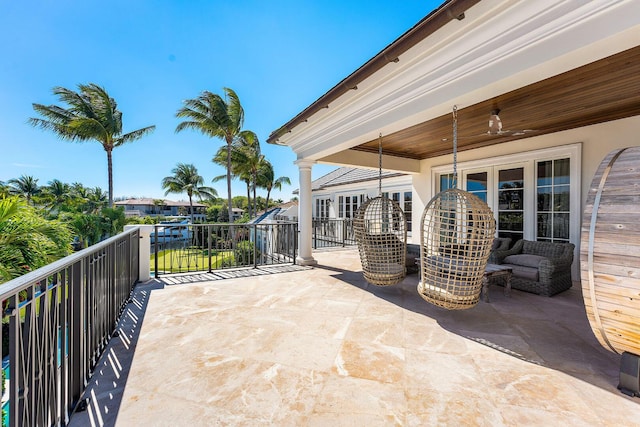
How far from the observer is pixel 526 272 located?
170 inches

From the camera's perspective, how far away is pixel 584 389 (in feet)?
6.54

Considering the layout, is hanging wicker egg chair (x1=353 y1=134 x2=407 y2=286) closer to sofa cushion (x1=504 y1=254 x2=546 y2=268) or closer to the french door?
sofa cushion (x1=504 y1=254 x2=546 y2=268)

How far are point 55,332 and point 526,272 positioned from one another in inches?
223

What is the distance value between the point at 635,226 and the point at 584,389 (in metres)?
1.27

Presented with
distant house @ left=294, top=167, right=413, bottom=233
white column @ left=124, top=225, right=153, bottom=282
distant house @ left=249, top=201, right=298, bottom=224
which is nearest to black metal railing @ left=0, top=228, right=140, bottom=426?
white column @ left=124, top=225, right=153, bottom=282

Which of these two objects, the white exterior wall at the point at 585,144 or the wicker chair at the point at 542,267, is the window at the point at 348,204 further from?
the wicker chair at the point at 542,267

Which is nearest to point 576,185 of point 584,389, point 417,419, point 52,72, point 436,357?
point 584,389

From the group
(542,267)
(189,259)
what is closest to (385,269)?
(542,267)

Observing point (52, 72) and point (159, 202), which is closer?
point (52, 72)

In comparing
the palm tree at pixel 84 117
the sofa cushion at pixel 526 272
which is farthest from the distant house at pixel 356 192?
the palm tree at pixel 84 117

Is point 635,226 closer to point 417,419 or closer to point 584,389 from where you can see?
point 584,389

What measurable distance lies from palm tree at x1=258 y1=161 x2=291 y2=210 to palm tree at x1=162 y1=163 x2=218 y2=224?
943 centimetres

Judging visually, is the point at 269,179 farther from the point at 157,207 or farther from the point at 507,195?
the point at 157,207

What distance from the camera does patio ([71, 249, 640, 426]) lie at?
176 cm
